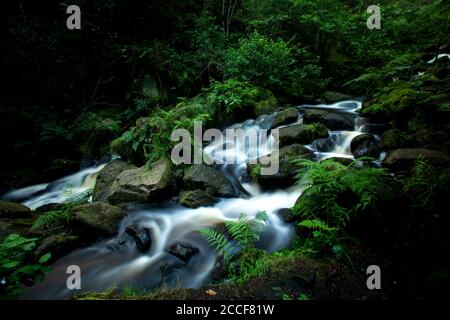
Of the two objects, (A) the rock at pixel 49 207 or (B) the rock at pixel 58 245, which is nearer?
(B) the rock at pixel 58 245

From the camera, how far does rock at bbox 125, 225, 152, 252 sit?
4.75 metres

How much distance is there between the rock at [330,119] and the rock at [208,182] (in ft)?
12.1

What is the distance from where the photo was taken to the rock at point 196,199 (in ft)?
18.8

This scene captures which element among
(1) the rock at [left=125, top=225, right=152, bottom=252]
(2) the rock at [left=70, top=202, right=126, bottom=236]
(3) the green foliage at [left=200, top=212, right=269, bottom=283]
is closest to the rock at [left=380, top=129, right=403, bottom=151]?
(3) the green foliage at [left=200, top=212, right=269, bottom=283]

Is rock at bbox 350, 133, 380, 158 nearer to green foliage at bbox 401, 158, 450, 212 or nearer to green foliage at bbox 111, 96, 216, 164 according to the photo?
green foliage at bbox 401, 158, 450, 212

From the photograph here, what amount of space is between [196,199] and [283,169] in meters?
2.01

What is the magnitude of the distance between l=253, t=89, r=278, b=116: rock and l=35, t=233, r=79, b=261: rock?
21.6 feet

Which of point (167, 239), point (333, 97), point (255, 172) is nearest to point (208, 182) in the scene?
point (255, 172)

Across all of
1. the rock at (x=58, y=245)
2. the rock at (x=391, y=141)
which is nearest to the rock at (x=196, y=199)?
the rock at (x=58, y=245)

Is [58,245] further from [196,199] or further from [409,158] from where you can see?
[409,158]

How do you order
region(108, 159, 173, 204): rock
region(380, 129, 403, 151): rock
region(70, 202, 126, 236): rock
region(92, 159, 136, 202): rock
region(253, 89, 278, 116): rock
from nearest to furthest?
1. region(70, 202, 126, 236): rock
2. region(108, 159, 173, 204): rock
3. region(380, 129, 403, 151): rock
4. region(92, 159, 136, 202): rock
5. region(253, 89, 278, 116): rock

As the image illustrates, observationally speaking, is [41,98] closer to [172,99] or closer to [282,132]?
[172,99]

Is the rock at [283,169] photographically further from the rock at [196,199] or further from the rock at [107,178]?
the rock at [107,178]

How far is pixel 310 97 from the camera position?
36.8 feet
